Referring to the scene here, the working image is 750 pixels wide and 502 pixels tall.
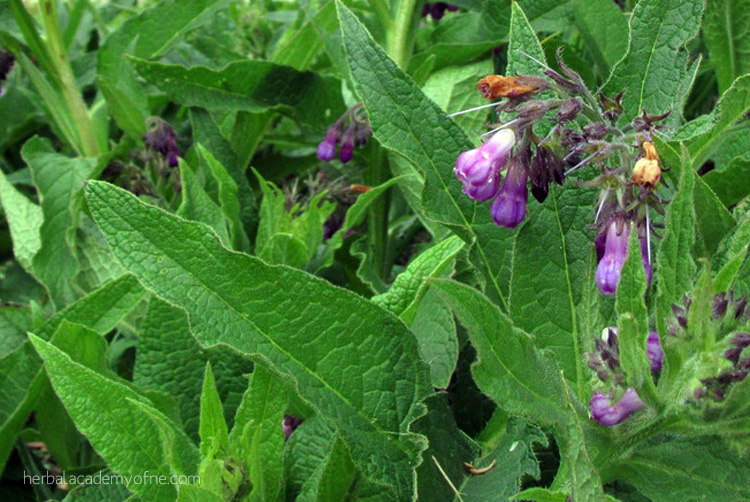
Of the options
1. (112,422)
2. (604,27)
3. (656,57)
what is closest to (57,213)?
(112,422)

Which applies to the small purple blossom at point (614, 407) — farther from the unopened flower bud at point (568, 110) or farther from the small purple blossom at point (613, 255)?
the unopened flower bud at point (568, 110)

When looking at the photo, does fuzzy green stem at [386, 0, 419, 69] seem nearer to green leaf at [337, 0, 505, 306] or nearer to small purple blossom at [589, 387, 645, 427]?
green leaf at [337, 0, 505, 306]

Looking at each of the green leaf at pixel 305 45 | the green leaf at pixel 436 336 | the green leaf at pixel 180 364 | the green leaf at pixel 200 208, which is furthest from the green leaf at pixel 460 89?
the green leaf at pixel 180 364

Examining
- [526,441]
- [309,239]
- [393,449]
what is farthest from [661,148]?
[309,239]

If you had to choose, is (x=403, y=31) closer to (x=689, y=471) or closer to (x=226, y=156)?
(x=226, y=156)

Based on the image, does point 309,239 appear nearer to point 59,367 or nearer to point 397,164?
point 397,164
